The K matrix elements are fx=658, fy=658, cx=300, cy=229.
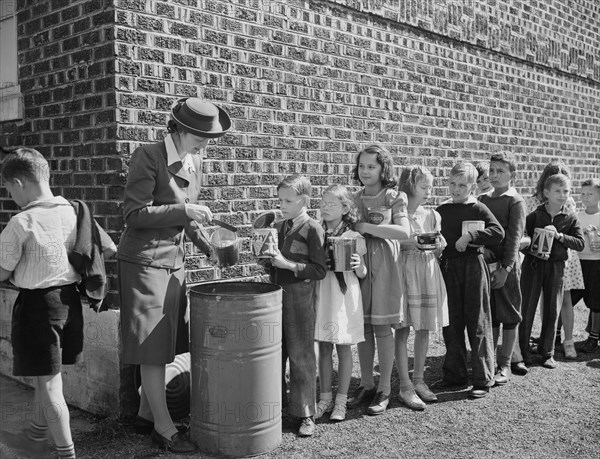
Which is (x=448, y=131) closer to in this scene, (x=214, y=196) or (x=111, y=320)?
(x=214, y=196)

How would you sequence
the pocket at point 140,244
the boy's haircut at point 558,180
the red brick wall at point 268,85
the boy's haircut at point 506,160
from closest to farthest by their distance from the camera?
1. the pocket at point 140,244
2. the red brick wall at point 268,85
3. the boy's haircut at point 506,160
4. the boy's haircut at point 558,180

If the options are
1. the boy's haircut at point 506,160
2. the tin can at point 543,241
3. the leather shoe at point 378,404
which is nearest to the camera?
the leather shoe at point 378,404

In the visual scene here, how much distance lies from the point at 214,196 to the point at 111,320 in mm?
1201

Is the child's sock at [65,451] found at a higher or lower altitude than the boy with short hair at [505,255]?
lower

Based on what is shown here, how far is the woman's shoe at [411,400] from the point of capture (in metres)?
4.69

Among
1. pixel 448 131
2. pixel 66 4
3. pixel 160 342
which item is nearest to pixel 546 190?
pixel 448 131

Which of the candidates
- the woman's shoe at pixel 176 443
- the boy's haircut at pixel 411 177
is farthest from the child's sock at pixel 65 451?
the boy's haircut at pixel 411 177

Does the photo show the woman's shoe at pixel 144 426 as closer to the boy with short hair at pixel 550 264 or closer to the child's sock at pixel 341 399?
the child's sock at pixel 341 399

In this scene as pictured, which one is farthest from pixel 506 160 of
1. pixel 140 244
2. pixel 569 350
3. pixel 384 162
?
pixel 140 244

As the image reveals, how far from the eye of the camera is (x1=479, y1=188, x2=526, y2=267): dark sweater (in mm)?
5246

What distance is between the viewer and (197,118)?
398 centimetres

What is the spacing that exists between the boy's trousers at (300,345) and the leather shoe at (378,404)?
19.9 inches

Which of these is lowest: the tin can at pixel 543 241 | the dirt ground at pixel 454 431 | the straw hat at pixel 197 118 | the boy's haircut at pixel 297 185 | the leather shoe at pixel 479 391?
the dirt ground at pixel 454 431

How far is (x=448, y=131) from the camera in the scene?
7.45m
